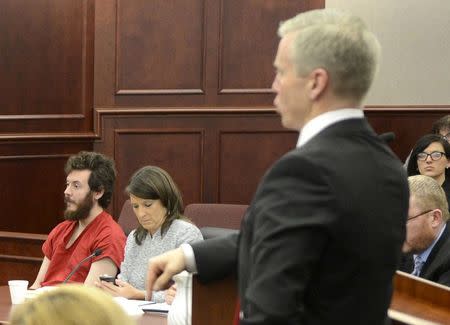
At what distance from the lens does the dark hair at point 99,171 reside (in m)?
4.23

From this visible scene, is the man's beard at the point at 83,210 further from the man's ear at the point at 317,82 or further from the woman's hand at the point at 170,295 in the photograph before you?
the man's ear at the point at 317,82

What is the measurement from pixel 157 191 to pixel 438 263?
1228 mm

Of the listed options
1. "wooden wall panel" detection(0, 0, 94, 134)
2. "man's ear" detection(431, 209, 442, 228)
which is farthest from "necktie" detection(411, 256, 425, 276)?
"wooden wall panel" detection(0, 0, 94, 134)

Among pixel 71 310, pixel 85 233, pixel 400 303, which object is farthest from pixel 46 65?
pixel 71 310

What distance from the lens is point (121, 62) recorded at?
633cm

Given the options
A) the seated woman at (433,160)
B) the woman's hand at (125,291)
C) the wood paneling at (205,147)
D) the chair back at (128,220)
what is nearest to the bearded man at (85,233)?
the woman's hand at (125,291)

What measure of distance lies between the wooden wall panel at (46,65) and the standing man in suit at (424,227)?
3.40 metres

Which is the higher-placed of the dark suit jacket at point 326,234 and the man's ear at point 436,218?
Answer: the dark suit jacket at point 326,234

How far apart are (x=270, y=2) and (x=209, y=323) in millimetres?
4697

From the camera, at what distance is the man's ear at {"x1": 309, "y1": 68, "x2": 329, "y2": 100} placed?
58.2 inches

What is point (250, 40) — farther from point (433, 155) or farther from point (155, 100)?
point (433, 155)

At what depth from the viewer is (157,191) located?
390 centimetres

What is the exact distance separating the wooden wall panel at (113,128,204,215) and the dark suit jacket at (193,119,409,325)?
186 inches

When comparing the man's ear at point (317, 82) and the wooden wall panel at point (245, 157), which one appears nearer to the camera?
the man's ear at point (317, 82)
